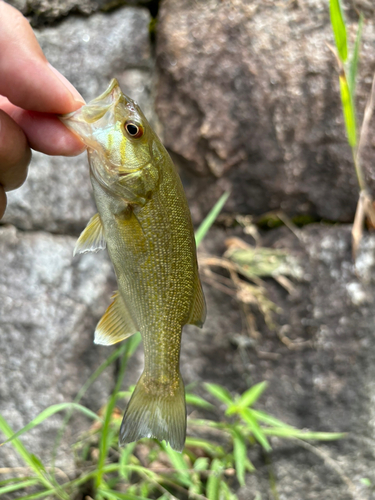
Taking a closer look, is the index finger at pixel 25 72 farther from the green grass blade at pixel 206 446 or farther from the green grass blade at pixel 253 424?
the green grass blade at pixel 206 446

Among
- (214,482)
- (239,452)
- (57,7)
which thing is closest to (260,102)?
(57,7)

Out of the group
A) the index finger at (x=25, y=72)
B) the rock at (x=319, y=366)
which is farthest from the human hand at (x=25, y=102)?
the rock at (x=319, y=366)

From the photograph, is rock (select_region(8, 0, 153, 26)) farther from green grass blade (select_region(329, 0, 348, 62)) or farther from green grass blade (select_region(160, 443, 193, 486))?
green grass blade (select_region(160, 443, 193, 486))

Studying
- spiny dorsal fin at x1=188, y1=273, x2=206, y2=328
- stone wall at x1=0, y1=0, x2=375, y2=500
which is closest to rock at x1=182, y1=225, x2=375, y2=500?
stone wall at x1=0, y1=0, x2=375, y2=500

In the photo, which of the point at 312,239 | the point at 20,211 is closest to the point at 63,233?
the point at 20,211

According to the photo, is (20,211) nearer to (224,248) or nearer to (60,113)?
(60,113)

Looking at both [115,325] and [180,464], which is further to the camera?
[180,464]

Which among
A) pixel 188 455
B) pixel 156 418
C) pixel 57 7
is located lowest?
pixel 188 455

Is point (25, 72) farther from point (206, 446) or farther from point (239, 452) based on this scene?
point (206, 446)
